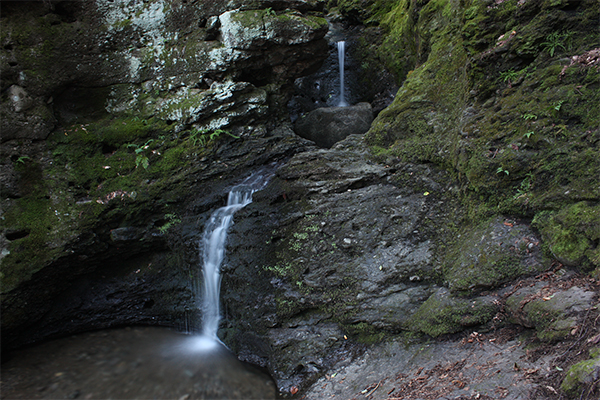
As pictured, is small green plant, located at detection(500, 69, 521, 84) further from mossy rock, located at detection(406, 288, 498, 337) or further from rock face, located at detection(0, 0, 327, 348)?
rock face, located at detection(0, 0, 327, 348)

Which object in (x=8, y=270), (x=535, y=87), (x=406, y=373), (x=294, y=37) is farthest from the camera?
(x=294, y=37)

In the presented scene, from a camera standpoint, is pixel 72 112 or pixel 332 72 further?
pixel 332 72

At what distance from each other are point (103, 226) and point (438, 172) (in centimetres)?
663

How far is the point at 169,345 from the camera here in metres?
5.97

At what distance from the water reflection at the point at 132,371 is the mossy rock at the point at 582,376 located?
136 inches

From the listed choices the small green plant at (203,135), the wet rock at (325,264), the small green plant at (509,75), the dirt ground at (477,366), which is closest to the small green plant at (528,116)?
the small green plant at (509,75)

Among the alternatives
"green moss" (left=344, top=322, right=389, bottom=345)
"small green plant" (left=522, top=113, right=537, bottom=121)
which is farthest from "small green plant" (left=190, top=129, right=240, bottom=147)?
"small green plant" (left=522, top=113, right=537, bottom=121)

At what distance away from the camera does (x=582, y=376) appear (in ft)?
7.00

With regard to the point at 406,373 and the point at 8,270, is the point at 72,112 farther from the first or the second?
the point at 406,373

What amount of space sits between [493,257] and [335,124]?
5963 millimetres

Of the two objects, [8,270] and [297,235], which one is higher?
[297,235]

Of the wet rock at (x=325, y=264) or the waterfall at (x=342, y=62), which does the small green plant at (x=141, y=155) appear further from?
the waterfall at (x=342, y=62)

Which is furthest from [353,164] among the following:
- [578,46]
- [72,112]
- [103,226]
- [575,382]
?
[72,112]

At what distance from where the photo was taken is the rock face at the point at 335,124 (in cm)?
890
